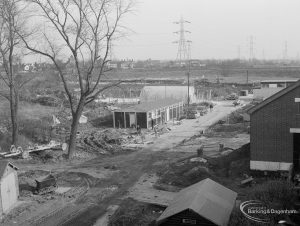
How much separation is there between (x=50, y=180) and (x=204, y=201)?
1080cm

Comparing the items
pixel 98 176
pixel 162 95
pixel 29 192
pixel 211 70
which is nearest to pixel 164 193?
pixel 98 176

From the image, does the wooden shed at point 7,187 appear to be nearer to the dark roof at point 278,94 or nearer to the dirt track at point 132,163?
the dirt track at point 132,163

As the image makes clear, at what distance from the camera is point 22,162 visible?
96.6ft

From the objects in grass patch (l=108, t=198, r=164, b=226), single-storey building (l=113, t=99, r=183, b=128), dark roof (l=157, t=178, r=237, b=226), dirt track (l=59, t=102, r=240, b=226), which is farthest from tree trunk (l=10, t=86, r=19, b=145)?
dark roof (l=157, t=178, r=237, b=226)

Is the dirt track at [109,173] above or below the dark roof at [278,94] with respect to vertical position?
below

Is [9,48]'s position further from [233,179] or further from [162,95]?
[162,95]

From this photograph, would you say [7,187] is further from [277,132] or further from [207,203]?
[277,132]

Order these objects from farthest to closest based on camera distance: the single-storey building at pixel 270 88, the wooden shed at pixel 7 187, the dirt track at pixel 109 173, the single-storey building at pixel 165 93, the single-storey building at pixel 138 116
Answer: the single-storey building at pixel 165 93
the single-storey building at pixel 270 88
the single-storey building at pixel 138 116
the wooden shed at pixel 7 187
the dirt track at pixel 109 173

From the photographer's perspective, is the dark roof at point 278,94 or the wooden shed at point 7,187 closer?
the wooden shed at point 7,187

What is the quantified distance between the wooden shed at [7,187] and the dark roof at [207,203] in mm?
8469

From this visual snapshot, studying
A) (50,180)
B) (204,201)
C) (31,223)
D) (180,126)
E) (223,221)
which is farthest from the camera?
(180,126)

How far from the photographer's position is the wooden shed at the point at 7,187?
19.4 meters

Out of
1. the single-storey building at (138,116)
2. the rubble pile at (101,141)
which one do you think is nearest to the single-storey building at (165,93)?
the single-storey building at (138,116)

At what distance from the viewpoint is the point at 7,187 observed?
65.7ft
